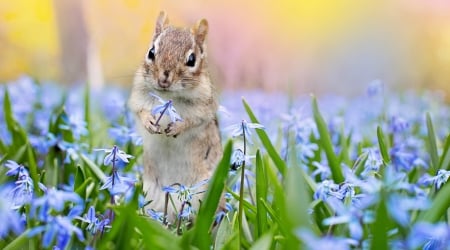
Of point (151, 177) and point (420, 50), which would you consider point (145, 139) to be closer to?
point (151, 177)

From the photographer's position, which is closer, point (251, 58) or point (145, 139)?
point (145, 139)

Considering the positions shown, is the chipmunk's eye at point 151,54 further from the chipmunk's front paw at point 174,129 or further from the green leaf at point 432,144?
the green leaf at point 432,144

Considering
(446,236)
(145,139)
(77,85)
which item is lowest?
(77,85)

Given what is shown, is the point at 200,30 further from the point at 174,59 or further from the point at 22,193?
the point at 22,193

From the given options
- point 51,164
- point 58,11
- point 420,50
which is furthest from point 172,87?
point 420,50

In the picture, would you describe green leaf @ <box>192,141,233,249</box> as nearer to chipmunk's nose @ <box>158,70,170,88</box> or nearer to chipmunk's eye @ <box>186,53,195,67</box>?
chipmunk's nose @ <box>158,70,170,88</box>

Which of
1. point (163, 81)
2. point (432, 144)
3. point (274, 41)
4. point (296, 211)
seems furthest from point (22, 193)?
point (274, 41)

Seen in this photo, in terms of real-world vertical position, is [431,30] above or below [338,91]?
above
